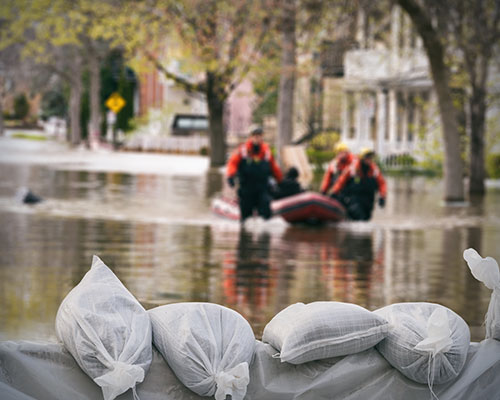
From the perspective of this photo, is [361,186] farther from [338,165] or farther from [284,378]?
[284,378]

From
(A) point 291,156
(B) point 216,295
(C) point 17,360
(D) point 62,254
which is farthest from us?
(A) point 291,156

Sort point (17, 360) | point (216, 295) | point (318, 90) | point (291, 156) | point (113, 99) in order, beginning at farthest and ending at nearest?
point (113, 99)
point (318, 90)
point (291, 156)
point (216, 295)
point (17, 360)

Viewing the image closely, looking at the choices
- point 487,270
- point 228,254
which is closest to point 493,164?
point 228,254

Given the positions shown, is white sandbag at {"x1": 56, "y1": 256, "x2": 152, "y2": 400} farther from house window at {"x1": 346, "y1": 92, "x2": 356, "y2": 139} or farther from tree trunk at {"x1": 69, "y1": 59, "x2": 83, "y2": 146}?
tree trunk at {"x1": 69, "y1": 59, "x2": 83, "y2": 146}

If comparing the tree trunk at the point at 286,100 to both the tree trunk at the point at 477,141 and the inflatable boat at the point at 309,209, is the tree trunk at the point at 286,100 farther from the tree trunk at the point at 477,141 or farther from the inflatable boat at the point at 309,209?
the inflatable boat at the point at 309,209

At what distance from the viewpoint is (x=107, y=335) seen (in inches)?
162

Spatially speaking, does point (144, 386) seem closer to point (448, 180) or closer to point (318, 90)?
point (448, 180)

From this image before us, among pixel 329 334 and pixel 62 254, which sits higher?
pixel 329 334

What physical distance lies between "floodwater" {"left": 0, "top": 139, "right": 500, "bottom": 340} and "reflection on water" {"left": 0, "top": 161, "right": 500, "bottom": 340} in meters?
0.02

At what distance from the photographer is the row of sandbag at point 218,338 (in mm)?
4082

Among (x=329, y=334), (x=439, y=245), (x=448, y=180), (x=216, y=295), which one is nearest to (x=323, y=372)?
(x=329, y=334)

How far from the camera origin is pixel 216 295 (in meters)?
10.9

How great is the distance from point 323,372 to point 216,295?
6.56m

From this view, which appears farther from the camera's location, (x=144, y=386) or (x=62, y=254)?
(x=62, y=254)
